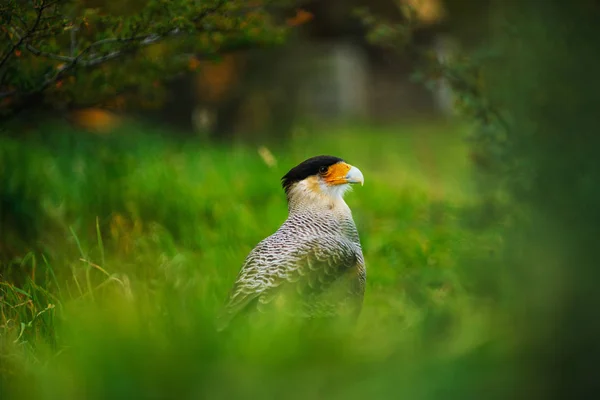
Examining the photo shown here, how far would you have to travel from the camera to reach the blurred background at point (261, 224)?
84.3 inches

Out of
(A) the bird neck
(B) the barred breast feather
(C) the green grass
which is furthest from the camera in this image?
(A) the bird neck

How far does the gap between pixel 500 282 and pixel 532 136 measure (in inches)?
17.1

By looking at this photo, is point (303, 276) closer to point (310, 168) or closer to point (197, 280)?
point (197, 280)

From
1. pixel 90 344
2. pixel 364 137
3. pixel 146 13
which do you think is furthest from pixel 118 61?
pixel 364 137

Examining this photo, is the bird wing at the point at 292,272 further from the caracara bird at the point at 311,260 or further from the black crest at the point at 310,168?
the black crest at the point at 310,168

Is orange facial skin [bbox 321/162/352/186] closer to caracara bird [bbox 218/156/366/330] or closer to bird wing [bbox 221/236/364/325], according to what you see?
caracara bird [bbox 218/156/366/330]

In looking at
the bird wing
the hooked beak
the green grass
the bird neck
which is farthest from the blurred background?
the hooked beak

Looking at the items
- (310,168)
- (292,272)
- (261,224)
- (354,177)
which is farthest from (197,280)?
(261,224)

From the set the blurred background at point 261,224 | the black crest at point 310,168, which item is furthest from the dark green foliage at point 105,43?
the black crest at point 310,168

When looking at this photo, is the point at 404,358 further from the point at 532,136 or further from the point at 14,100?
the point at 14,100

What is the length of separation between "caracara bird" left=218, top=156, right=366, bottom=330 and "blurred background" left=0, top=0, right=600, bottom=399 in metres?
0.21

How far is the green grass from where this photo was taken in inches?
84.1

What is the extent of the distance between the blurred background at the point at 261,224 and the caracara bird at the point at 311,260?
21 centimetres

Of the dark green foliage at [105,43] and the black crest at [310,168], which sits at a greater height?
the dark green foliage at [105,43]
